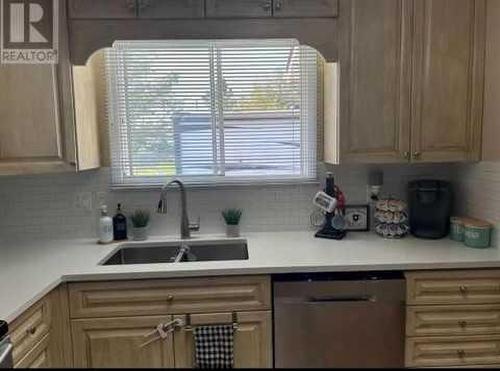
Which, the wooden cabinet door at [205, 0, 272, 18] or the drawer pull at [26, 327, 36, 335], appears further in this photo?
the wooden cabinet door at [205, 0, 272, 18]

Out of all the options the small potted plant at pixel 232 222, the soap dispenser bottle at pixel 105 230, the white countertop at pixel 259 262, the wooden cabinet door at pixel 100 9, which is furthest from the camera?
the small potted plant at pixel 232 222

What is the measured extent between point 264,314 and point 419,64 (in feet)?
4.86

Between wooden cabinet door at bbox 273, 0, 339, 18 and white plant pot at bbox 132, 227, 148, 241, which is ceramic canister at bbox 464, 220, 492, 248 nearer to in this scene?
wooden cabinet door at bbox 273, 0, 339, 18

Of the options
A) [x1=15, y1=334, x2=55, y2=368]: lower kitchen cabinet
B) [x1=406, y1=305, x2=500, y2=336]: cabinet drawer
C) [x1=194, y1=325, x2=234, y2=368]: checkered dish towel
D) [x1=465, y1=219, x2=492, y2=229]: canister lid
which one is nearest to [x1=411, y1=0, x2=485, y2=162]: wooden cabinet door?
[x1=465, y1=219, x2=492, y2=229]: canister lid

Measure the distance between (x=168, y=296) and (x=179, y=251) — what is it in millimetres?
498

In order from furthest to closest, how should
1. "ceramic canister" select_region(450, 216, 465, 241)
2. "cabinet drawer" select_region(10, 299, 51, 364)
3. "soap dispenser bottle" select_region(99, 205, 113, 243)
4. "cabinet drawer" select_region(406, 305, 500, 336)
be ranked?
"soap dispenser bottle" select_region(99, 205, 113, 243) → "ceramic canister" select_region(450, 216, 465, 241) → "cabinet drawer" select_region(406, 305, 500, 336) → "cabinet drawer" select_region(10, 299, 51, 364)

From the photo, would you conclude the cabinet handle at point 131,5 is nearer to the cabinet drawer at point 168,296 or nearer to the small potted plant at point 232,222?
the small potted plant at point 232,222

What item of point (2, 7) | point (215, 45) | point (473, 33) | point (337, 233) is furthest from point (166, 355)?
point (473, 33)

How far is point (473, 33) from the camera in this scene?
2098 mm

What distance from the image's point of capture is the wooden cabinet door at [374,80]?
2092mm

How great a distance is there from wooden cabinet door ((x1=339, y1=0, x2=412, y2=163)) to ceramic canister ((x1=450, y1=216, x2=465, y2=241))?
463 mm

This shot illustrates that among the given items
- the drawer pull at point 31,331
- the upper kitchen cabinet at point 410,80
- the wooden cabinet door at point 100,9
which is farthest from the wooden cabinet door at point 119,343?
the wooden cabinet door at point 100,9

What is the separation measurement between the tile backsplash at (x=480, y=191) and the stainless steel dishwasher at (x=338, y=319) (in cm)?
66

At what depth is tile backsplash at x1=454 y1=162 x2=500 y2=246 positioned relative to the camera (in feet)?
6.80
